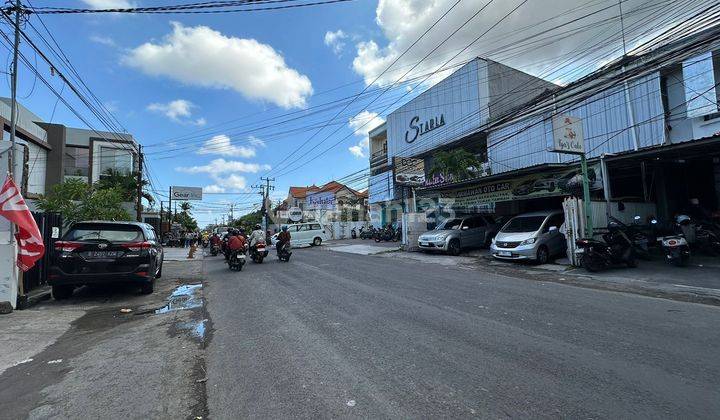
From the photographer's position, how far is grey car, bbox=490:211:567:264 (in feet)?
41.9

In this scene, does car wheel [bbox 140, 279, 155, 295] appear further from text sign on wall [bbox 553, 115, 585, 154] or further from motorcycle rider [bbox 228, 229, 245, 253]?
text sign on wall [bbox 553, 115, 585, 154]

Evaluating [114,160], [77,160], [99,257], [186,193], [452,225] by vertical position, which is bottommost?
[99,257]

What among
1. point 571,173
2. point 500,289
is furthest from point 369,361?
point 571,173

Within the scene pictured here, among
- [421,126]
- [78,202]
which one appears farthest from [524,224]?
[421,126]

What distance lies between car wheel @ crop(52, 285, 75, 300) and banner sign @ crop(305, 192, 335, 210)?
3999cm

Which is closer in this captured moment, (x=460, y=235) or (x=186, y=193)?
(x=460, y=235)

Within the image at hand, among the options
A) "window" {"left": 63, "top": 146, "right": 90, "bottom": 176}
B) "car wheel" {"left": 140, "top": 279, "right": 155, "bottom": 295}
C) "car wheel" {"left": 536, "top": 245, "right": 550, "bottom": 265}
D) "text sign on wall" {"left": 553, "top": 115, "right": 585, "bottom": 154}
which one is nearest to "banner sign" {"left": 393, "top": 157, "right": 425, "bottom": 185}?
"car wheel" {"left": 536, "top": 245, "right": 550, "bottom": 265}

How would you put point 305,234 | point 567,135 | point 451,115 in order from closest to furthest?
point 567,135 → point 451,115 → point 305,234

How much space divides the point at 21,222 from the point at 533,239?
13273 millimetres

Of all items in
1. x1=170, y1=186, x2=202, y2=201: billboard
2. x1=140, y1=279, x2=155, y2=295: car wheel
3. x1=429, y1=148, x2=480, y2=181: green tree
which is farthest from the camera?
x1=170, y1=186, x2=202, y2=201: billboard

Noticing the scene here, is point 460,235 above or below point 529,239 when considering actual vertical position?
above

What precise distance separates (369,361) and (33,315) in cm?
655

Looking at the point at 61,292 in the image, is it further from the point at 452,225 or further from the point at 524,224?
the point at 452,225

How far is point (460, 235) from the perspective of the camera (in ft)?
56.9
